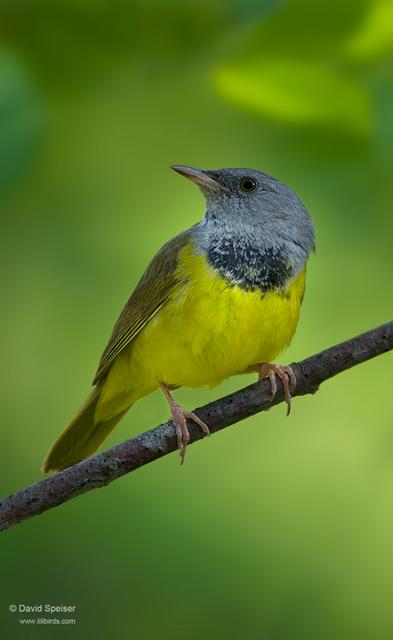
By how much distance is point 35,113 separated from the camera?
8.16 ft

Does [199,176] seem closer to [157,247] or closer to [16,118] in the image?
[157,247]

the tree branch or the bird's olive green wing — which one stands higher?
the bird's olive green wing

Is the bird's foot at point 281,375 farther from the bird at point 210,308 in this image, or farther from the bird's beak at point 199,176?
the bird's beak at point 199,176

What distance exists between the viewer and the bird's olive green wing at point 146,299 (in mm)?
4223

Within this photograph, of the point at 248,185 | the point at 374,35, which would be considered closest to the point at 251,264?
the point at 248,185

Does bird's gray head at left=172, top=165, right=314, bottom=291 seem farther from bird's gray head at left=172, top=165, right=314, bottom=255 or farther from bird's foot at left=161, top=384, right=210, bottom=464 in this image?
bird's foot at left=161, top=384, right=210, bottom=464

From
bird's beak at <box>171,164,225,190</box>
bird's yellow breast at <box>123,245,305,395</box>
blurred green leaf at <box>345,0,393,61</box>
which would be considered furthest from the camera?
bird's beak at <box>171,164,225,190</box>

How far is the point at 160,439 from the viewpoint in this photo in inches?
125

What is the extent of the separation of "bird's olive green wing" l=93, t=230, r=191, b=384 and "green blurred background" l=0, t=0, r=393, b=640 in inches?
3.8

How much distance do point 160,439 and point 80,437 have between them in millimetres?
1584

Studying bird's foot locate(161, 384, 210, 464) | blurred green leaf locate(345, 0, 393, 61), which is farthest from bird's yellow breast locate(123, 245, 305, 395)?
blurred green leaf locate(345, 0, 393, 61)

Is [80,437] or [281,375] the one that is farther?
[80,437]

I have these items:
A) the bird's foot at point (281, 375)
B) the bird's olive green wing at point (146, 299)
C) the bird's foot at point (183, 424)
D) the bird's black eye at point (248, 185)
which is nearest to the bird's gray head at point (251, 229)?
the bird's black eye at point (248, 185)

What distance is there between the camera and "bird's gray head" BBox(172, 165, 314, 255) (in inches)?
173
